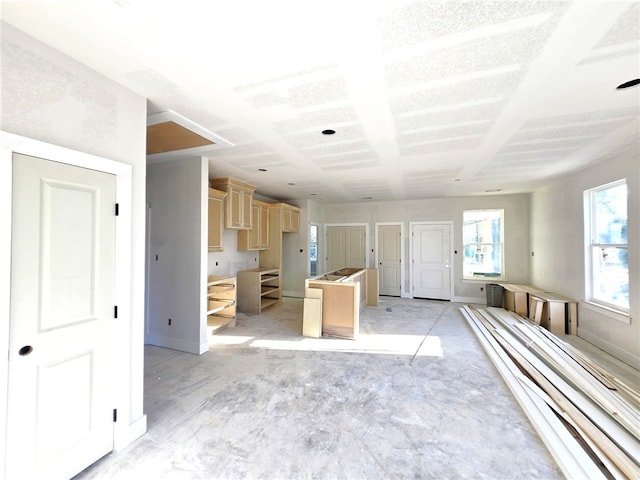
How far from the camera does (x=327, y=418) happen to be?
2217mm

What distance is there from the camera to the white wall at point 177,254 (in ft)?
11.6

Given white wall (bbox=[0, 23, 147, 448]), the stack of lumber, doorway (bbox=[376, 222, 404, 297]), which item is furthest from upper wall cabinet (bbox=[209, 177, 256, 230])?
the stack of lumber

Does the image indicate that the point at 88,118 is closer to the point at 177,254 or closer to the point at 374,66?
the point at 374,66

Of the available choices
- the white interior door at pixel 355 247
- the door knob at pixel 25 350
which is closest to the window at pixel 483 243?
the white interior door at pixel 355 247

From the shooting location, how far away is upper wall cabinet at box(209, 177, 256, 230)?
468 cm

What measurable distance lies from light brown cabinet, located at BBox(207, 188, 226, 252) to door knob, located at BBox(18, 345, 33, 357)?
296 cm

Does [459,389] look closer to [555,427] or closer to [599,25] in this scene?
[555,427]

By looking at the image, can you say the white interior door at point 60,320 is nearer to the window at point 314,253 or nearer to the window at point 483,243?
the window at point 314,253

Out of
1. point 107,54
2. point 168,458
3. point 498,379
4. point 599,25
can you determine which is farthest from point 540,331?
point 107,54

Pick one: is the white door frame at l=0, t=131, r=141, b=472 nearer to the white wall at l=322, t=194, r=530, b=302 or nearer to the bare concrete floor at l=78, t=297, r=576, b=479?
the bare concrete floor at l=78, t=297, r=576, b=479

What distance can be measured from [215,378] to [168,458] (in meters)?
1.09

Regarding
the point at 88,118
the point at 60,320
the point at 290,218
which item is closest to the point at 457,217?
the point at 290,218

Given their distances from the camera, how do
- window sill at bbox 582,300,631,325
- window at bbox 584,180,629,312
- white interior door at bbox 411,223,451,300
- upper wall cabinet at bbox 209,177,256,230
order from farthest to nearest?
white interior door at bbox 411,223,451,300
upper wall cabinet at bbox 209,177,256,230
window at bbox 584,180,629,312
window sill at bbox 582,300,631,325

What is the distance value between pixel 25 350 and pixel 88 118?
4.77 ft
